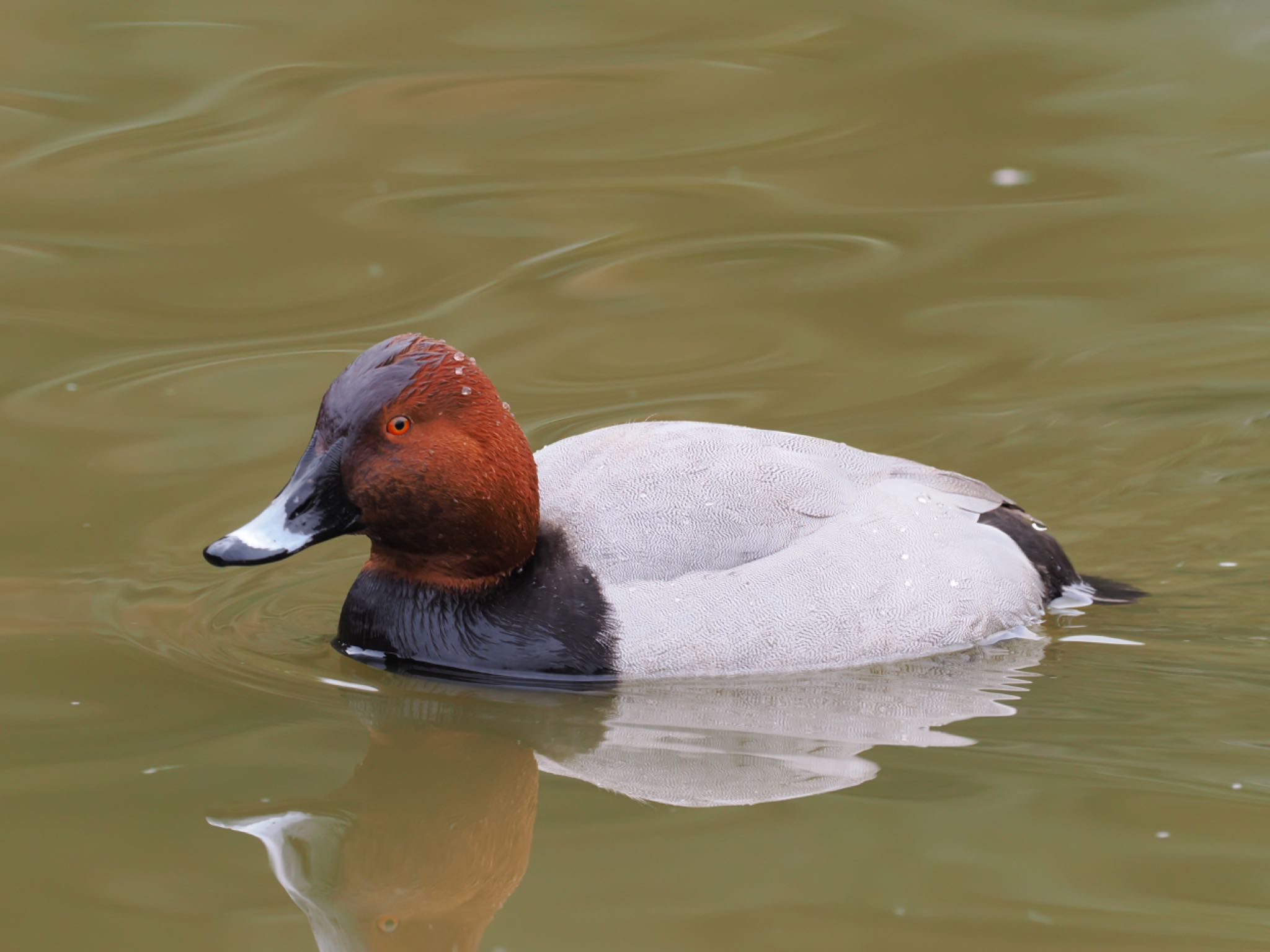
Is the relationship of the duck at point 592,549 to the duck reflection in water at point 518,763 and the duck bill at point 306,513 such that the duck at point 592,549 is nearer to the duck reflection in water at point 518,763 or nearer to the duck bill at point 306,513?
the duck bill at point 306,513

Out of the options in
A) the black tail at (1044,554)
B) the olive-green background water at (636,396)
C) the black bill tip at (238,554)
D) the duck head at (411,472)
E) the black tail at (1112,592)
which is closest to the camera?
the olive-green background water at (636,396)

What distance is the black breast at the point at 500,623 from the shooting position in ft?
17.1

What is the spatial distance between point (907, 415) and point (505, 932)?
4109 mm

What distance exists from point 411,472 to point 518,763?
39.0 inches

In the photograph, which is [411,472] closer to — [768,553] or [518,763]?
[518,763]

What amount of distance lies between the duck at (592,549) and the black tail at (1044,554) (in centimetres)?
30

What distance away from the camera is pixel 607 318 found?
8.23 metres

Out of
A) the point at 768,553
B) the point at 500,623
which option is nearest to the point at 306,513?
the point at 500,623

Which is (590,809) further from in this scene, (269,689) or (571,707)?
(269,689)

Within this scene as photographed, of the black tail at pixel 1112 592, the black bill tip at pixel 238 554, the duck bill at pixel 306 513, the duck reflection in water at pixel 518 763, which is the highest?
the duck bill at pixel 306 513

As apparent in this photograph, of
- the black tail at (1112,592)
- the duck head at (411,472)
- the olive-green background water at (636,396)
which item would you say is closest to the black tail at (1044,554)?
the black tail at (1112,592)

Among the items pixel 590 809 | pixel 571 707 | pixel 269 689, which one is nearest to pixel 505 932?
pixel 590 809

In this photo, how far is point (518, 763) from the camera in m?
4.76

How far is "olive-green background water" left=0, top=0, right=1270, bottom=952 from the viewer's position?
4.04 metres
